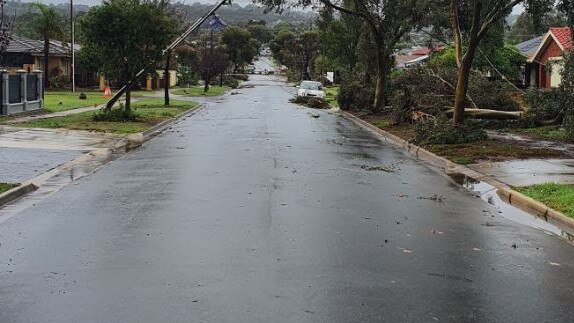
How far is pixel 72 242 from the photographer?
8.15m

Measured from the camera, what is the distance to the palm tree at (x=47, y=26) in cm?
5913

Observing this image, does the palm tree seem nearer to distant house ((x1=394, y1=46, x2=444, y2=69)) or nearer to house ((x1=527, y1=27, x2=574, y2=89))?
distant house ((x1=394, y1=46, x2=444, y2=69))

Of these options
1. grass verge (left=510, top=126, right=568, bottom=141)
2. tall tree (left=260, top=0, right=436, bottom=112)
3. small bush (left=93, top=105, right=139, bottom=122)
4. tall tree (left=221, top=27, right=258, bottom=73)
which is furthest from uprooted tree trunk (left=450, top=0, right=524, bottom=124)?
tall tree (left=221, top=27, right=258, bottom=73)

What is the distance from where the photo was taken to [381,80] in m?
34.5

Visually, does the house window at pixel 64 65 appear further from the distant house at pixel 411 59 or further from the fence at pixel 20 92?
the fence at pixel 20 92

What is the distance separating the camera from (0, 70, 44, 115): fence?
27.5 m

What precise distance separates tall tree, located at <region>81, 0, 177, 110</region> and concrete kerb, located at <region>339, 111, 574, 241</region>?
10234mm

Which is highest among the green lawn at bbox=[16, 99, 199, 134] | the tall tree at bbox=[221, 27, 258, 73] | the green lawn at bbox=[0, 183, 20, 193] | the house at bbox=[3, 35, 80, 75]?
the tall tree at bbox=[221, 27, 258, 73]

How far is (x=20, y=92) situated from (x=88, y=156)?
45.9 feet

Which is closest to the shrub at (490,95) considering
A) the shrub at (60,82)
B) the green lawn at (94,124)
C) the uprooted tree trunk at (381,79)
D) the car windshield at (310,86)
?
the uprooted tree trunk at (381,79)

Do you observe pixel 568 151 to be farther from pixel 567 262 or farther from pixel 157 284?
pixel 157 284

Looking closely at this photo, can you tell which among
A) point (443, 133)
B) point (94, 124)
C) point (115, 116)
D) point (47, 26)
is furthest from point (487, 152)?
point (47, 26)

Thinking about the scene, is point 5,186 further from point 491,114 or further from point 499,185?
point 491,114

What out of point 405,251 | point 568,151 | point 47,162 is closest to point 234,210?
point 405,251
